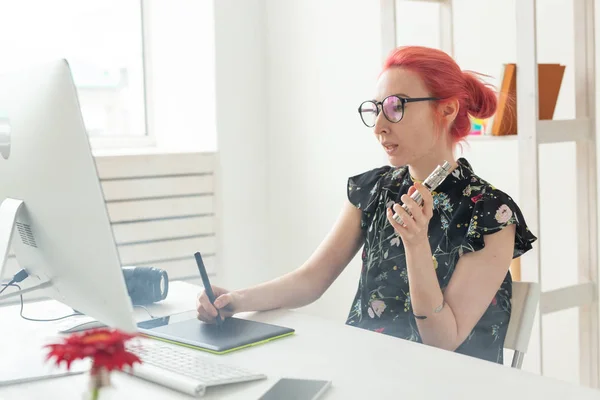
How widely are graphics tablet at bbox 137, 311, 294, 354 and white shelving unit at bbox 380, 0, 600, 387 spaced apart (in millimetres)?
970

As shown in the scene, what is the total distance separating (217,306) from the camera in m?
1.57

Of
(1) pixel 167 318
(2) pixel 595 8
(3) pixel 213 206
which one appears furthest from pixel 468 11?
(1) pixel 167 318

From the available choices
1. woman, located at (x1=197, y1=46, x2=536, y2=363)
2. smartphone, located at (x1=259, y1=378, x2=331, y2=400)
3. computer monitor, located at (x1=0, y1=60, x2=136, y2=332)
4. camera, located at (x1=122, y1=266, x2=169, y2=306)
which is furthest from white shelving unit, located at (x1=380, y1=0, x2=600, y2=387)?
computer monitor, located at (x1=0, y1=60, x2=136, y2=332)

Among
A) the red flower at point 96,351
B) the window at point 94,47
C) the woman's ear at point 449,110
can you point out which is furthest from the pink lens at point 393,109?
the window at point 94,47

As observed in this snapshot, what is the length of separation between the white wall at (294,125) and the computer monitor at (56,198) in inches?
73.3

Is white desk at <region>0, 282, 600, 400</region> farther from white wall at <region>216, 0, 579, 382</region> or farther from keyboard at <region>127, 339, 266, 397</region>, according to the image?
white wall at <region>216, 0, 579, 382</region>

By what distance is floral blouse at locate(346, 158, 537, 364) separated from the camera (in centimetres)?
167

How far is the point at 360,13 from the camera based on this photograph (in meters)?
3.24

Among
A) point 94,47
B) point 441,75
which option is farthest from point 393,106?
point 94,47

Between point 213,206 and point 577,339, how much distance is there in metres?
1.69

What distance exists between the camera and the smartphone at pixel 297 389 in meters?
1.13

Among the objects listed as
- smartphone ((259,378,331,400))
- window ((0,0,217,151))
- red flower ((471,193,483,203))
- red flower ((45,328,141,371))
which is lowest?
smartphone ((259,378,331,400))

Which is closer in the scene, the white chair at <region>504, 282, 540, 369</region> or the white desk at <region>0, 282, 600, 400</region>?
the white desk at <region>0, 282, 600, 400</region>

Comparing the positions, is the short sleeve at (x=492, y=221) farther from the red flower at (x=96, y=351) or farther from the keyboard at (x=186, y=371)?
the red flower at (x=96, y=351)
